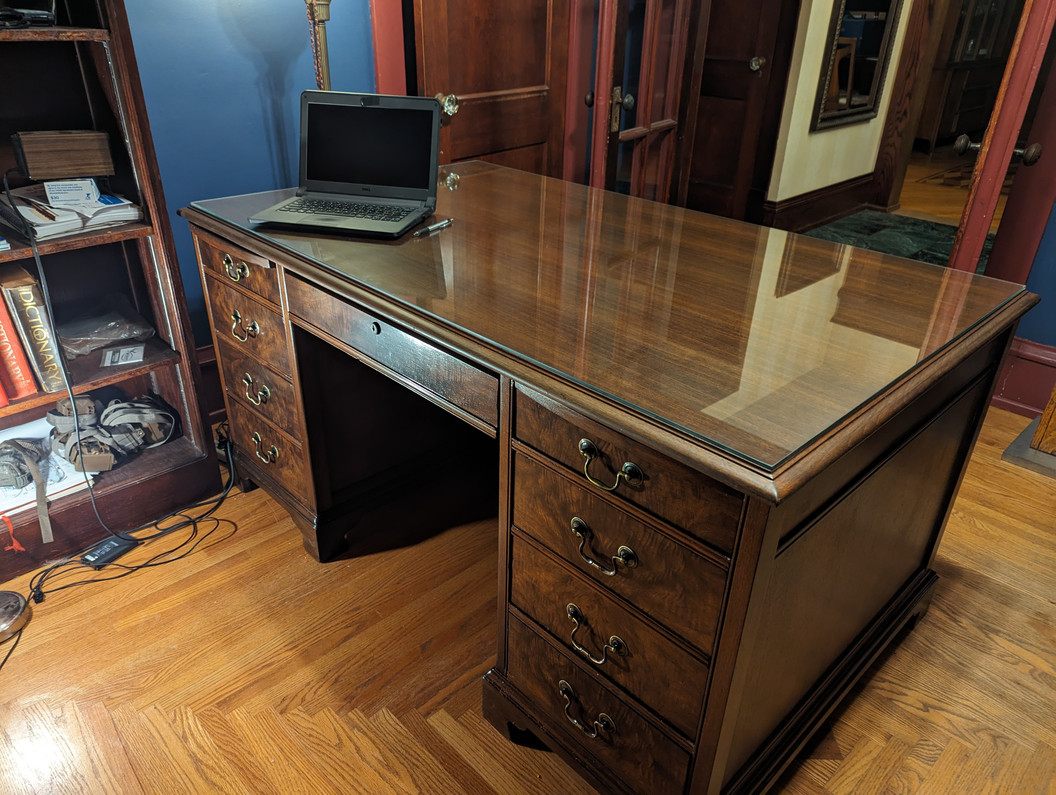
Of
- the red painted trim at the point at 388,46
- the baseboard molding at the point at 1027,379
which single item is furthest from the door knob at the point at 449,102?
the baseboard molding at the point at 1027,379

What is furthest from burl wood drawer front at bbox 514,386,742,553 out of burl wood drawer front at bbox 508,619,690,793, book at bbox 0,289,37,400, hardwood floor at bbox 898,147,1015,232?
hardwood floor at bbox 898,147,1015,232

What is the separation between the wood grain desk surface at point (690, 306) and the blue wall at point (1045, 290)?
1.38 metres

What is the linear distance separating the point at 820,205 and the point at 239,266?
13.0 feet

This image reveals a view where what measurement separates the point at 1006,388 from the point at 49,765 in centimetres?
293

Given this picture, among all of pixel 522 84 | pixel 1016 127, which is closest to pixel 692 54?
pixel 522 84

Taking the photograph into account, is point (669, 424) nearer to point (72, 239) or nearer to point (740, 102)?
point (72, 239)

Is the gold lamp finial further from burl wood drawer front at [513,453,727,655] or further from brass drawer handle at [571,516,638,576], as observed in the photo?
brass drawer handle at [571,516,638,576]

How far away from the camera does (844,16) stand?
401cm

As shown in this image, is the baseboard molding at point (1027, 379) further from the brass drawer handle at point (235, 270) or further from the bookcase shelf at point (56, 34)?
the bookcase shelf at point (56, 34)

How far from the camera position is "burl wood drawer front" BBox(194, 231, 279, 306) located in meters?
1.54

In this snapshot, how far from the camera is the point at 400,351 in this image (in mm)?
1265

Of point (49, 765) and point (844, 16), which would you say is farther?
point (844, 16)

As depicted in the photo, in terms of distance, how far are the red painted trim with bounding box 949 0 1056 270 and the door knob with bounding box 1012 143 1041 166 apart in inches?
3.2

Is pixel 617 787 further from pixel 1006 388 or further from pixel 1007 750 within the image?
pixel 1006 388
